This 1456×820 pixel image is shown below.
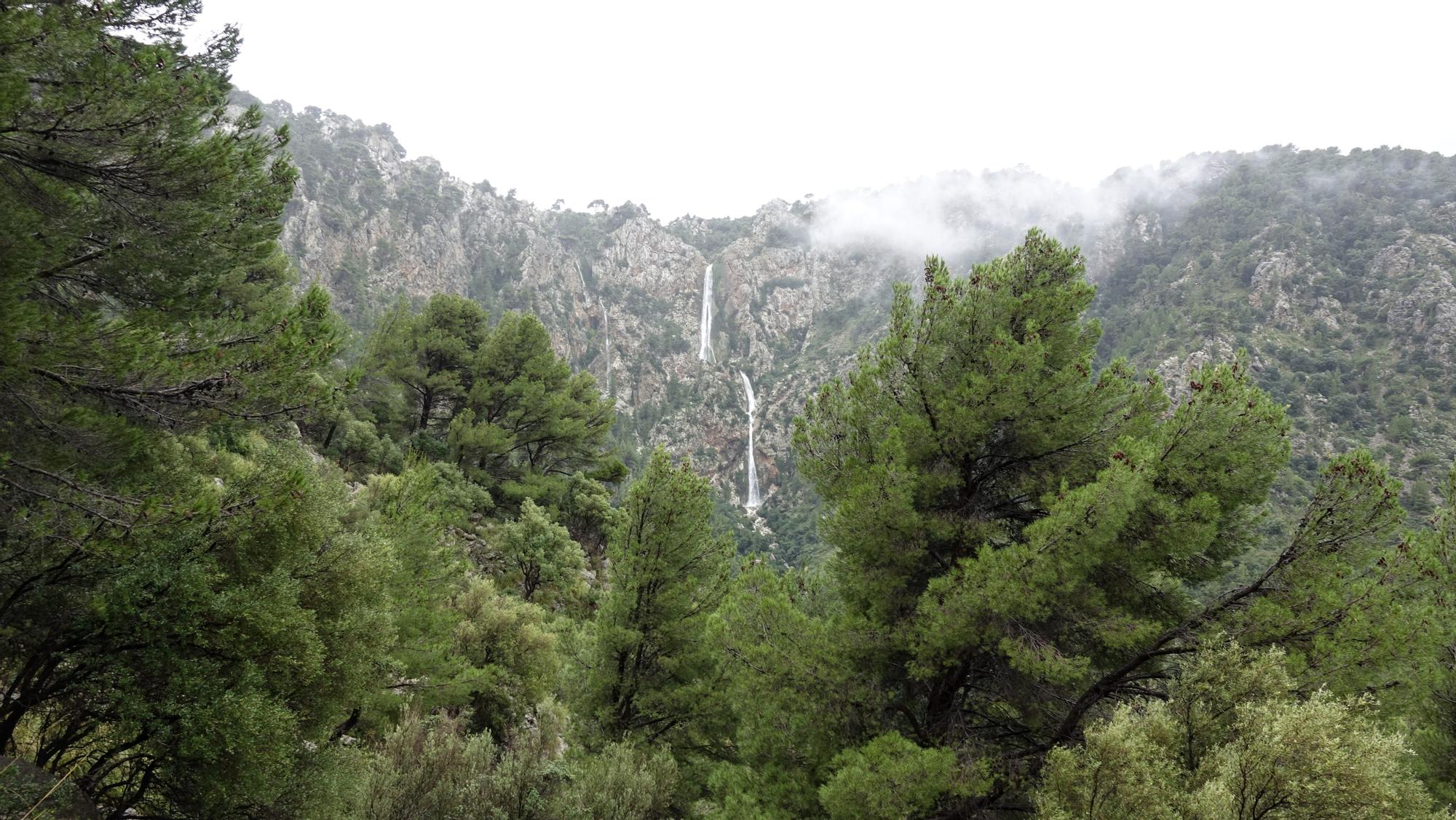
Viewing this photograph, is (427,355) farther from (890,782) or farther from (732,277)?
(732,277)

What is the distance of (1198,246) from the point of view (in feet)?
266

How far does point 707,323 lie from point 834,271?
113ft

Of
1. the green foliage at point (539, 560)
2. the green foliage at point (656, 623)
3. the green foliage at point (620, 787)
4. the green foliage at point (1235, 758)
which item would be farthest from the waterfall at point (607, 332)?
the green foliage at point (1235, 758)

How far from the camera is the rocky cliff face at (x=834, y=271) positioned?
194ft

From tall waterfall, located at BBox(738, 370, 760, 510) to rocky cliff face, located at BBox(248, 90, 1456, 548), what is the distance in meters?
1.33

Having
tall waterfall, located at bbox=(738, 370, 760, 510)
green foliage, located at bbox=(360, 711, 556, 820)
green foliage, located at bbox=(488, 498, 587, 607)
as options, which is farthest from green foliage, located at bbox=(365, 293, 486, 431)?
tall waterfall, located at bbox=(738, 370, 760, 510)

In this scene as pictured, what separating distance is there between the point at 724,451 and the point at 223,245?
90.1 metres

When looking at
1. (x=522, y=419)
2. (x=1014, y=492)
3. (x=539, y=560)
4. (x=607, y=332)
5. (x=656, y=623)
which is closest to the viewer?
(x=1014, y=492)

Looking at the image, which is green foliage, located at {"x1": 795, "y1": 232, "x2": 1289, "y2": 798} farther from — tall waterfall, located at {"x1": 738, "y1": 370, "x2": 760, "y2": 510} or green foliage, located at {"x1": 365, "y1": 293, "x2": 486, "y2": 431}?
tall waterfall, located at {"x1": 738, "y1": 370, "x2": 760, "y2": 510}

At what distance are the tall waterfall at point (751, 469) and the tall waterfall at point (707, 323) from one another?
445 inches

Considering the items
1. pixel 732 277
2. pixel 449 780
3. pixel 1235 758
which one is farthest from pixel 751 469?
pixel 1235 758

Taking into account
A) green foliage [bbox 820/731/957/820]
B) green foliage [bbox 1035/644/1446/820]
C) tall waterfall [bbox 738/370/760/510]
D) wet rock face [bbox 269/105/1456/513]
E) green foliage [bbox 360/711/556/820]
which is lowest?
tall waterfall [bbox 738/370/760/510]

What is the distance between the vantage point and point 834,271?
128 m

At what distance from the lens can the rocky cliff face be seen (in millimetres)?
59062
